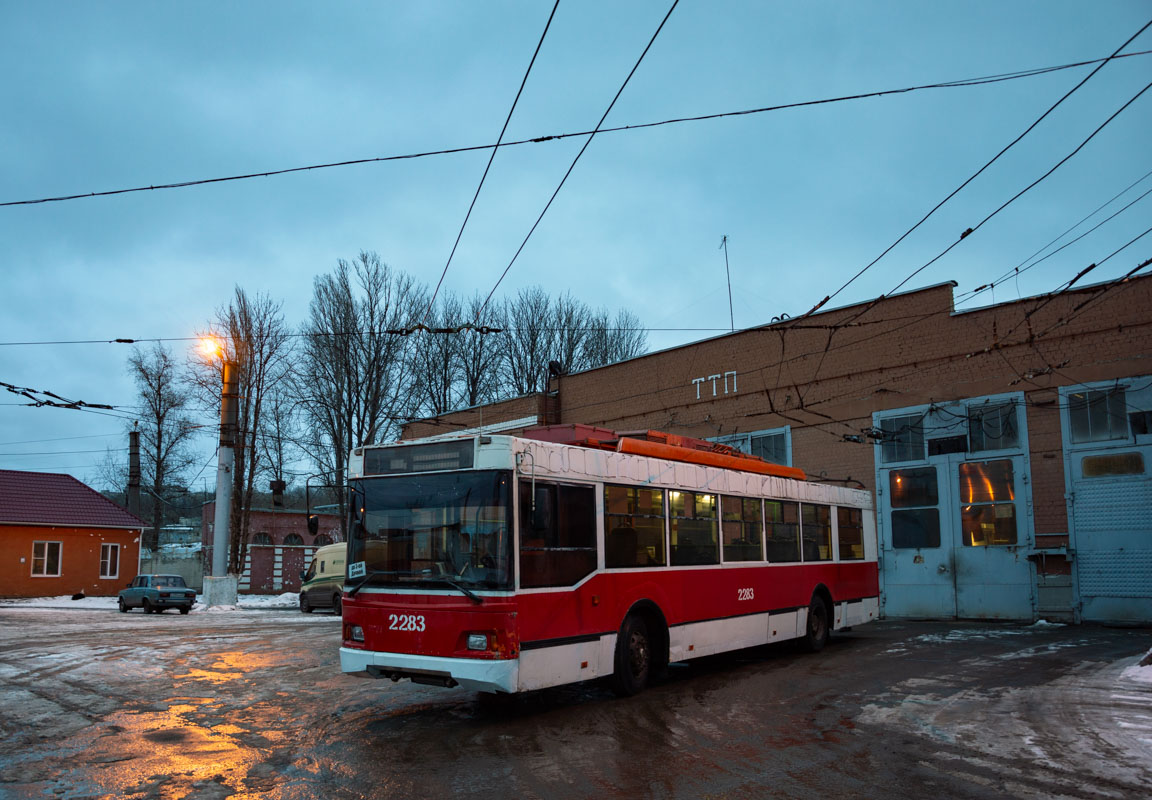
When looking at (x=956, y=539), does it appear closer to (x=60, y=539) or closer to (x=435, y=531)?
(x=435, y=531)

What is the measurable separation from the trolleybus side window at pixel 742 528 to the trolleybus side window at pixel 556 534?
320 cm

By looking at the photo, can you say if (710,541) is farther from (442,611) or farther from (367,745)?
(367,745)

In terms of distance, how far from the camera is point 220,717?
29.4 ft

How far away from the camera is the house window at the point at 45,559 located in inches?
1471

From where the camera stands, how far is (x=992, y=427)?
2031cm

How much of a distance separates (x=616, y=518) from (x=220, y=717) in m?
4.69

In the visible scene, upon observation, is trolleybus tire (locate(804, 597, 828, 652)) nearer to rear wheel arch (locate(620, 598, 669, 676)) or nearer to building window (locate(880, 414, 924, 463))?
rear wheel arch (locate(620, 598, 669, 676))

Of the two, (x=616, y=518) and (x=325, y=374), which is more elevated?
(x=325, y=374)

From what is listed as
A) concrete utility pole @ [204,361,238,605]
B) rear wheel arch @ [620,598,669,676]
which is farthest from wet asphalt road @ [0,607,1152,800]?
concrete utility pole @ [204,361,238,605]

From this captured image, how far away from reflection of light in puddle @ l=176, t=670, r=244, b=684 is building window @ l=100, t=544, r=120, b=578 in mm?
31625

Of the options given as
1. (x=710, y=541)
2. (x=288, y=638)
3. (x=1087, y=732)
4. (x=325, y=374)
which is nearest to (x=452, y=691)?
(x=710, y=541)

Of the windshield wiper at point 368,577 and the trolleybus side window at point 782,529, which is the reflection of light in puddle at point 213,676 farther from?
the trolleybus side window at point 782,529

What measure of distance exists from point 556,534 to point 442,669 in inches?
68.9

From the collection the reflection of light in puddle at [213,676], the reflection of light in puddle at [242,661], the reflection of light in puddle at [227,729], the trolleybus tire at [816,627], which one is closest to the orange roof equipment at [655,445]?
the trolleybus tire at [816,627]
